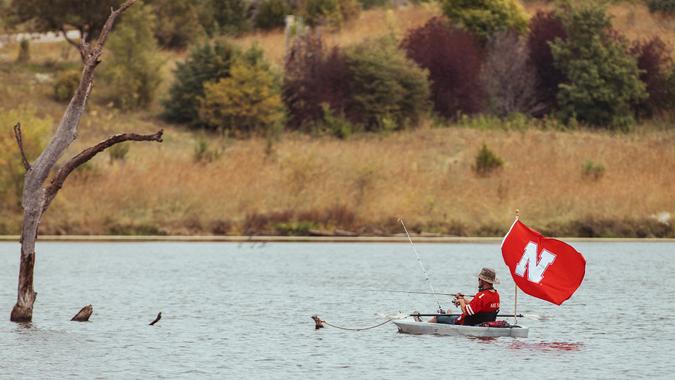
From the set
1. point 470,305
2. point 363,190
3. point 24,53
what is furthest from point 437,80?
point 470,305

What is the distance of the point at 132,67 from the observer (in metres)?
70.1

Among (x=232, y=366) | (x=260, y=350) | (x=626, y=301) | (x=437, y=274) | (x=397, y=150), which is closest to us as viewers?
(x=232, y=366)

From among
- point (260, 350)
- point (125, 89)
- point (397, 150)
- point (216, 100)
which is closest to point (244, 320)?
point (260, 350)

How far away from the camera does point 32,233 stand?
2877 cm

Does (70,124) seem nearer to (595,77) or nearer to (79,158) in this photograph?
(79,158)

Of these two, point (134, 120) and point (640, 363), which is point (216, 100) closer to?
point (134, 120)

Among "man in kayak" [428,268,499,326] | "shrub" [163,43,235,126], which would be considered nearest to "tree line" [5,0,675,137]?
"shrub" [163,43,235,126]

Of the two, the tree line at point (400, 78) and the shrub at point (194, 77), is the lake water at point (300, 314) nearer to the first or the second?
the tree line at point (400, 78)

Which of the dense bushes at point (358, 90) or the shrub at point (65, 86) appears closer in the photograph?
the dense bushes at point (358, 90)

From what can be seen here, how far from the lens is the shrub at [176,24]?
86.4m

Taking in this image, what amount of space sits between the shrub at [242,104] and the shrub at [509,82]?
10984 mm

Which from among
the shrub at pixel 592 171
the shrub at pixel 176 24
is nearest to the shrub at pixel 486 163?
the shrub at pixel 592 171

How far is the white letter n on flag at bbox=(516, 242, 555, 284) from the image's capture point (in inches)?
1147

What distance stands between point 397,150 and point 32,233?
110 ft
